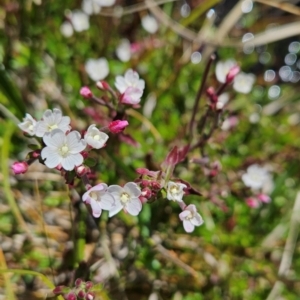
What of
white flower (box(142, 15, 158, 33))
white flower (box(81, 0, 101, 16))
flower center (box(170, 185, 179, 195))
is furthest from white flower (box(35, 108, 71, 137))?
white flower (box(142, 15, 158, 33))

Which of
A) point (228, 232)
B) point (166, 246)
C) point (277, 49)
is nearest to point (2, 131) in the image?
point (166, 246)

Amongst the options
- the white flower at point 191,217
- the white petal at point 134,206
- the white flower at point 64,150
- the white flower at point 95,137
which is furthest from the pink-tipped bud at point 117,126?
the white flower at point 191,217

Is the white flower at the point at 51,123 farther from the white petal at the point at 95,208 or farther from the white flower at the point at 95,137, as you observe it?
the white petal at the point at 95,208

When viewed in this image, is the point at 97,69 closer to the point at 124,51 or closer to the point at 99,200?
the point at 124,51

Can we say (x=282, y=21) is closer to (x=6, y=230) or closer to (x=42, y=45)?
(x=42, y=45)

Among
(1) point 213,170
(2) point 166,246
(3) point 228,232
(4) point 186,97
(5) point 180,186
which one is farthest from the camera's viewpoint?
(4) point 186,97

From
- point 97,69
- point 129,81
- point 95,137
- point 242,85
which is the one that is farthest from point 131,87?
point 242,85
